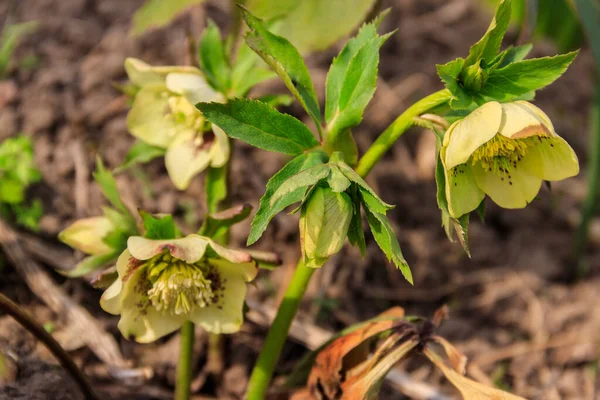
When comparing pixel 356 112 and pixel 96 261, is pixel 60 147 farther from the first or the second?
pixel 356 112

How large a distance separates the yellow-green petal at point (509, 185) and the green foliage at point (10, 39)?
5.44 ft

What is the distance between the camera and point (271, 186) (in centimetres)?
110

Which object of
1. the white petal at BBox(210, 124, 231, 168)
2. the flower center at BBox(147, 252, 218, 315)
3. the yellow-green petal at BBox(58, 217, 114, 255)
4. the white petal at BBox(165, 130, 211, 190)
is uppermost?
the white petal at BBox(210, 124, 231, 168)

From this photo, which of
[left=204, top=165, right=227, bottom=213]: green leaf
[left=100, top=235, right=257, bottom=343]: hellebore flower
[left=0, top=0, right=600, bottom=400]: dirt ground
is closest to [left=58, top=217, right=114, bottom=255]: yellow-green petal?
[left=100, top=235, right=257, bottom=343]: hellebore flower

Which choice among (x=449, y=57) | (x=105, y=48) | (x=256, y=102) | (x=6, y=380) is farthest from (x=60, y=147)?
(x=449, y=57)

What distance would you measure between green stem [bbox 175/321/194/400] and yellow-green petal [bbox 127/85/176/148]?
1.37 feet

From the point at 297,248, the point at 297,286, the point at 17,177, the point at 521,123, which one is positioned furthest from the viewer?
the point at 297,248

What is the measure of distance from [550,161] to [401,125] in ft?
0.91

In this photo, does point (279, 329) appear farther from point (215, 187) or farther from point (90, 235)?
point (90, 235)

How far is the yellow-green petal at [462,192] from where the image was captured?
114 cm

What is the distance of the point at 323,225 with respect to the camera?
1.09 meters

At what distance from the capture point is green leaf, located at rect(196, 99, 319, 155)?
1128 mm

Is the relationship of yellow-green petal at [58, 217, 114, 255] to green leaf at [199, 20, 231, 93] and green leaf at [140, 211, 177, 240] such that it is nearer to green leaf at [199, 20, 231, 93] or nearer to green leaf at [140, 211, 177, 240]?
green leaf at [140, 211, 177, 240]

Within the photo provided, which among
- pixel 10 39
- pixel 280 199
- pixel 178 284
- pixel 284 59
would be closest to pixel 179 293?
pixel 178 284
